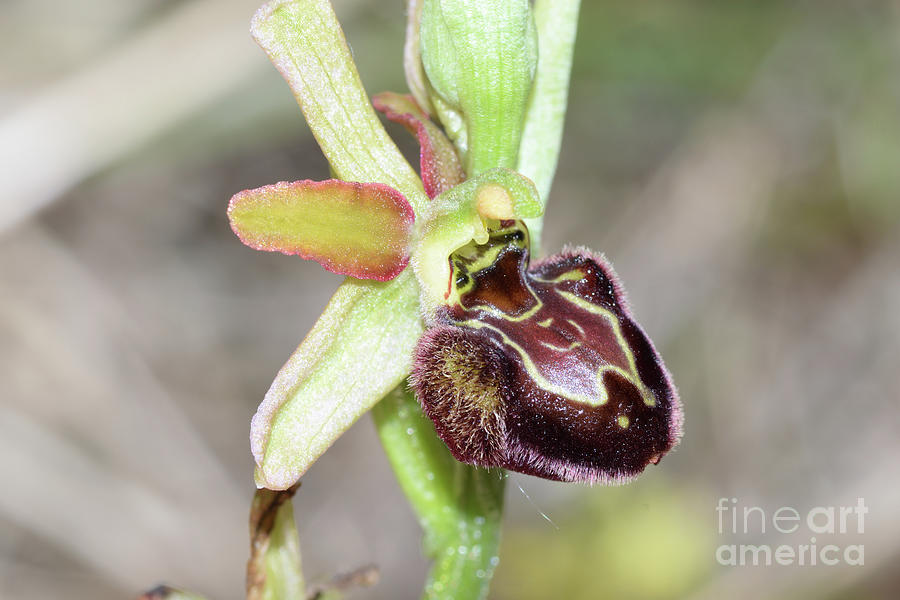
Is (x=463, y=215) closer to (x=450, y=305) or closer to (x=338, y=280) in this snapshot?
(x=450, y=305)

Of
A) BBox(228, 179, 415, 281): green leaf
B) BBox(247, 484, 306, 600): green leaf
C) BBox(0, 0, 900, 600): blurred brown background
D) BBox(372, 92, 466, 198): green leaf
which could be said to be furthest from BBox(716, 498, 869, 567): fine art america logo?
BBox(228, 179, 415, 281): green leaf

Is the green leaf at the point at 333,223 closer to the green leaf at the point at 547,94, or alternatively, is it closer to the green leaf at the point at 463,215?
the green leaf at the point at 463,215

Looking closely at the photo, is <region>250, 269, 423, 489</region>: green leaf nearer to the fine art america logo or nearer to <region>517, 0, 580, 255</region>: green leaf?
<region>517, 0, 580, 255</region>: green leaf

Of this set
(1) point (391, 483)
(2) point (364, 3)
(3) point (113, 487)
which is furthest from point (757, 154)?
(3) point (113, 487)

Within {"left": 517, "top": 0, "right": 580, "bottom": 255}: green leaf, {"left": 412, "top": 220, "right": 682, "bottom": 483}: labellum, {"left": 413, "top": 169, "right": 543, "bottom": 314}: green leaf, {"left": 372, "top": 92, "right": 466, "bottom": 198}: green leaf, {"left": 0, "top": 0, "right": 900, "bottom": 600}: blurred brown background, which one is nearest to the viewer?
{"left": 412, "top": 220, "right": 682, "bottom": 483}: labellum

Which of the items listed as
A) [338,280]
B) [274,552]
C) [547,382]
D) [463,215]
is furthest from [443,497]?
[338,280]

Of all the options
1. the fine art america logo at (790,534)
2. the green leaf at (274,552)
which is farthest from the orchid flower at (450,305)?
the fine art america logo at (790,534)

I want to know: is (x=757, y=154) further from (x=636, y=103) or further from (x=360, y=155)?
(x=360, y=155)

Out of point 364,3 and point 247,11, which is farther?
point 364,3
